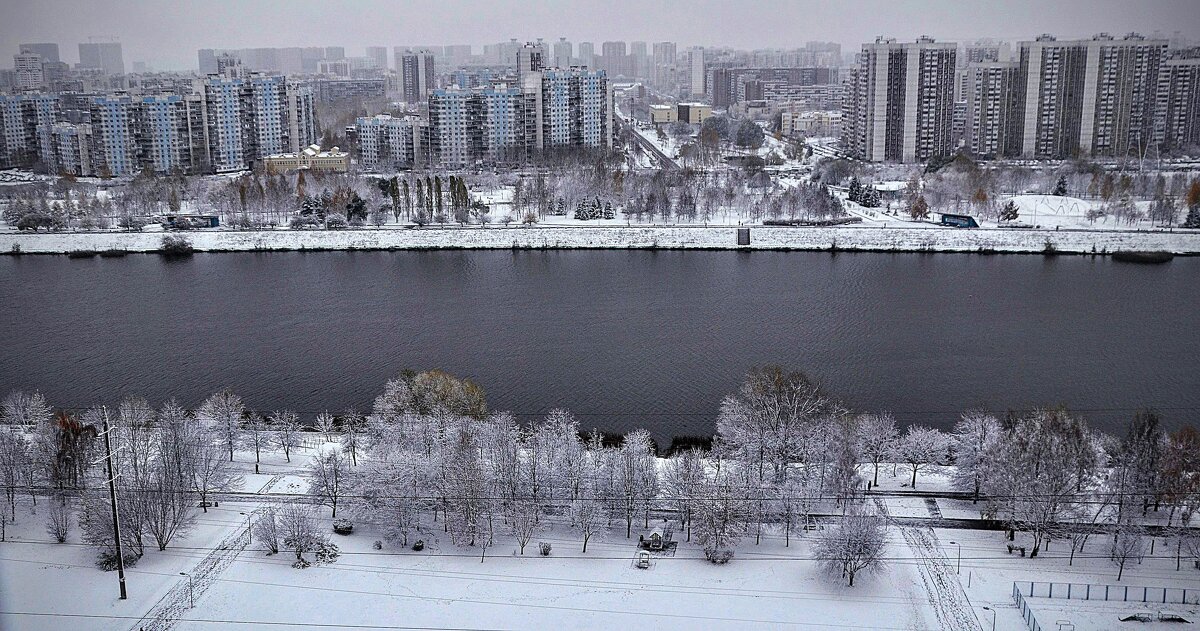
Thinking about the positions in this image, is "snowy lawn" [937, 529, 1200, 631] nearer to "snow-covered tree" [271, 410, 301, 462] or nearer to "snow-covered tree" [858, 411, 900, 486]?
"snow-covered tree" [858, 411, 900, 486]

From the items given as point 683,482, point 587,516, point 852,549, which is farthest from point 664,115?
point 852,549

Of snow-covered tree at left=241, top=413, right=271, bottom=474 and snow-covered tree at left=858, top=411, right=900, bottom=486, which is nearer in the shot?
snow-covered tree at left=858, top=411, right=900, bottom=486

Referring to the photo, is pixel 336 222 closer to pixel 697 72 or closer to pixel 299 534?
pixel 299 534

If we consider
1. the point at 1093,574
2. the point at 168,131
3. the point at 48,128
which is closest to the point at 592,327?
the point at 1093,574

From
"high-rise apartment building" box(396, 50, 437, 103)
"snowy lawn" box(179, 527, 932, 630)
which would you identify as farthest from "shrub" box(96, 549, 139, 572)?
"high-rise apartment building" box(396, 50, 437, 103)

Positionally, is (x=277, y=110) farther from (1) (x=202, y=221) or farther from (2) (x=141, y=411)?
(2) (x=141, y=411)
